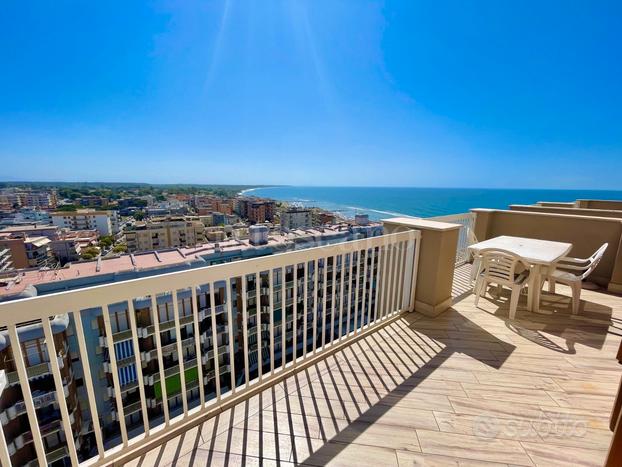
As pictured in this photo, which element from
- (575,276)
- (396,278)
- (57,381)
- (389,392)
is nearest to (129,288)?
(57,381)

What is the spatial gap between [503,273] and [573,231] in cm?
263

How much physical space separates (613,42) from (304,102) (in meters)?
10.7

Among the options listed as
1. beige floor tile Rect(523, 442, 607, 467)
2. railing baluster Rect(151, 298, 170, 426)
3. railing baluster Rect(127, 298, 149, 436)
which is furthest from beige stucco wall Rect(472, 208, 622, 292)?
railing baluster Rect(127, 298, 149, 436)

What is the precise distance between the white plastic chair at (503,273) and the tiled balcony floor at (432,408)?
0.48 m

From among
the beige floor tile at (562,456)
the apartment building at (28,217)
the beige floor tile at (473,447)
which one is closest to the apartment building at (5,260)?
the apartment building at (28,217)

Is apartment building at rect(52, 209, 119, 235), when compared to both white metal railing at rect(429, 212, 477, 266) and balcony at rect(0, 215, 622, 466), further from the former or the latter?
white metal railing at rect(429, 212, 477, 266)

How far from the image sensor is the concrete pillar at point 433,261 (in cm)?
272

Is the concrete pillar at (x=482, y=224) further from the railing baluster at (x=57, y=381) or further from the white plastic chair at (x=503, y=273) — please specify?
the railing baluster at (x=57, y=381)

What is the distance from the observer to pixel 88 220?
2130 centimetres

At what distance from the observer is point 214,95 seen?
1102cm

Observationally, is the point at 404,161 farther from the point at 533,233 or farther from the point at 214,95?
the point at 533,233

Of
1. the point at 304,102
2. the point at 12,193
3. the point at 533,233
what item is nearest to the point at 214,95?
the point at 304,102

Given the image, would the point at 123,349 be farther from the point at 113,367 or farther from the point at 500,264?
the point at 500,264

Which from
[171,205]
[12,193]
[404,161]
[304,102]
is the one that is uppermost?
[304,102]
